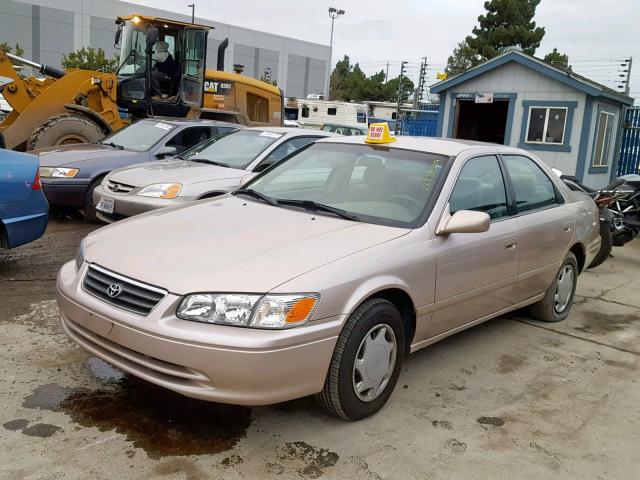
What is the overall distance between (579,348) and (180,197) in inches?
166

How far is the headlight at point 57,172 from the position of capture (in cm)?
759

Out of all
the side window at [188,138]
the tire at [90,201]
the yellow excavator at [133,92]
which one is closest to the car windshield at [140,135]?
the side window at [188,138]

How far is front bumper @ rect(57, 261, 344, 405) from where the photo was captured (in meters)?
2.77

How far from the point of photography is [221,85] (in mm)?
13352

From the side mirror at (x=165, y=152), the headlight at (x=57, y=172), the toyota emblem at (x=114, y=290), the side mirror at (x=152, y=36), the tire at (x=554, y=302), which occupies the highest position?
the side mirror at (x=152, y=36)

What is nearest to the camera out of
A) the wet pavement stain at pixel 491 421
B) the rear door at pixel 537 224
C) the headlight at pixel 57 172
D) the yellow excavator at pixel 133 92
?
the wet pavement stain at pixel 491 421

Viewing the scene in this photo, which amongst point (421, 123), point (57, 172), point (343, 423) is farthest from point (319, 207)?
point (421, 123)

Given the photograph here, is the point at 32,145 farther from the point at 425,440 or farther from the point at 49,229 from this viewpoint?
the point at 425,440

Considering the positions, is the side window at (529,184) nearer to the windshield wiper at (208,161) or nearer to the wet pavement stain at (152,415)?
the wet pavement stain at (152,415)

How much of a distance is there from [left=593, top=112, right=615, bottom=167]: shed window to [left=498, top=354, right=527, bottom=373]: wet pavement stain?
37.5 ft

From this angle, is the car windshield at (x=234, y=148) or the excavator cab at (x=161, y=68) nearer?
the car windshield at (x=234, y=148)

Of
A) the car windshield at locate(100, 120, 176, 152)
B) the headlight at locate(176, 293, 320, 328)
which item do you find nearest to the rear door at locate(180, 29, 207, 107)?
the car windshield at locate(100, 120, 176, 152)

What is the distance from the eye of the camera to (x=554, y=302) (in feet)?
17.5

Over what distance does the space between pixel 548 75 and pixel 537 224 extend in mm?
10828
